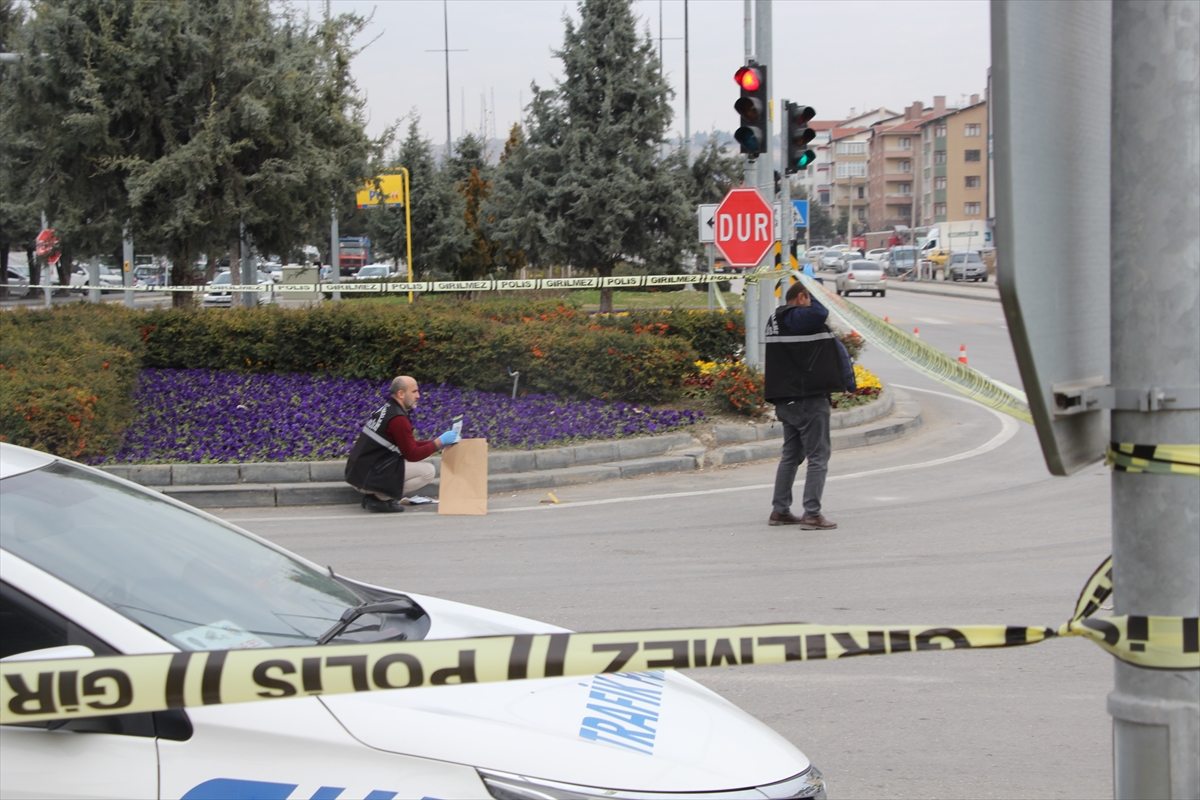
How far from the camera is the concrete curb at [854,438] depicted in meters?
11.6

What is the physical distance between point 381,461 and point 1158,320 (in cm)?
853

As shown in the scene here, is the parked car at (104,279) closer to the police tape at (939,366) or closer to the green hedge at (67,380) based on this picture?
the green hedge at (67,380)

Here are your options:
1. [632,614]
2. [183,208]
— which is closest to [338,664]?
[632,614]

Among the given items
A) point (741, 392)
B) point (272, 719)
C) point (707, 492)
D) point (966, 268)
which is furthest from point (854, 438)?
point (966, 268)

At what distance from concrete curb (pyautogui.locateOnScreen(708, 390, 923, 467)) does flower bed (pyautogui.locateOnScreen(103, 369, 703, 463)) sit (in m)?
0.80

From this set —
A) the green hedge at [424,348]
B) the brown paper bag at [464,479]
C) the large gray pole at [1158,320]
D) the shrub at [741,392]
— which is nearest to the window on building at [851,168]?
the green hedge at [424,348]

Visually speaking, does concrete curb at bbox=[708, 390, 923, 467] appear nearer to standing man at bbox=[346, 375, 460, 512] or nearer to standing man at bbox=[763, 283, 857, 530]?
standing man at bbox=[763, 283, 857, 530]

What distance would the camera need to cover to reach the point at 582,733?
2.71 metres

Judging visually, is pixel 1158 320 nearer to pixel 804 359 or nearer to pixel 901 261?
pixel 804 359

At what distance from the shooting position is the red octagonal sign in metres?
13.4

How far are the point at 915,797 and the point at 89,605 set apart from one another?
2917 mm

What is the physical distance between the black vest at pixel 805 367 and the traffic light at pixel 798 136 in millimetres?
5813

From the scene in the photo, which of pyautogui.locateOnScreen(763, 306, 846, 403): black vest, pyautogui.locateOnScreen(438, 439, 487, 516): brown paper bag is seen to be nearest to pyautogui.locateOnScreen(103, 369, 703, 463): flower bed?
pyautogui.locateOnScreen(438, 439, 487, 516): brown paper bag

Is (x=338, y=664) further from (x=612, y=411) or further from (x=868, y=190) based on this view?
(x=868, y=190)
